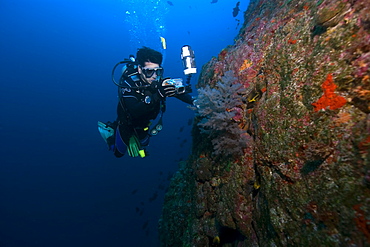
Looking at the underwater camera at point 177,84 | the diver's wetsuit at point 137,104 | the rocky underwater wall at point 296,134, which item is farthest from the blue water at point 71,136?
the rocky underwater wall at point 296,134

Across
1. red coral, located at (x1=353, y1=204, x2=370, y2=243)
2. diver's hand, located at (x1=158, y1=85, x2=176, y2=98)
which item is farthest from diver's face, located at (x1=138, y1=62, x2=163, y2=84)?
red coral, located at (x1=353, y1=204, x2=370, y2=243)

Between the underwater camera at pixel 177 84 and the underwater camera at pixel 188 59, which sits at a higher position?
the underwater camera at pixel 188 59

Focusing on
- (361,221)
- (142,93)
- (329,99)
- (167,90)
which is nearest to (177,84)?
(167,90)

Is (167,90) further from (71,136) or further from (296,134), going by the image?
Answer: (71,136)

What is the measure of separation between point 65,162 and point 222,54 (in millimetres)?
53774

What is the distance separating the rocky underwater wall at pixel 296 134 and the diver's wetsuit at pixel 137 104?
120 cm

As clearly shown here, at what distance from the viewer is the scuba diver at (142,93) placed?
3.73 metres

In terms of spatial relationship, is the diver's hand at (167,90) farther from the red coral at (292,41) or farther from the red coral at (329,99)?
the red coral at (329,99)

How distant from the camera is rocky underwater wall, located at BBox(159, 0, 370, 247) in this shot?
1483 mm

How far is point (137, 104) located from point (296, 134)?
3.36 m

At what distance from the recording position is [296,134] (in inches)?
79.7

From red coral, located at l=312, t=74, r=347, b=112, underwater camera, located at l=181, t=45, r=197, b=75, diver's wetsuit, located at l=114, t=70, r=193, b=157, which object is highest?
underwater camera, located at l=181, t=45, r=197, b=75

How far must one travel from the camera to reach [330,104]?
1.72 meters

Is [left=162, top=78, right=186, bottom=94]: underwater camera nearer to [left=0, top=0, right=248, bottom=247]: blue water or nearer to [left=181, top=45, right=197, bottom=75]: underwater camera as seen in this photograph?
[left=181, top=45, right=197, bottom=75]: underwater camera
